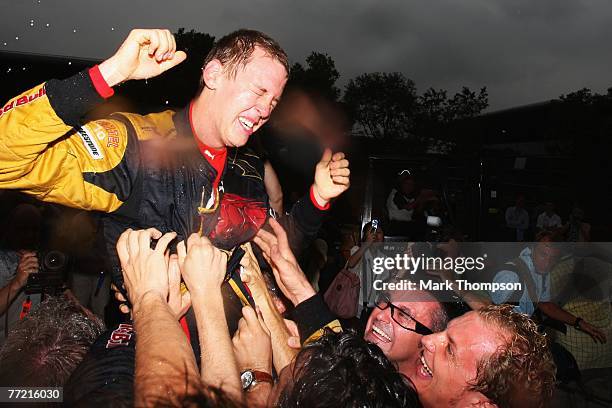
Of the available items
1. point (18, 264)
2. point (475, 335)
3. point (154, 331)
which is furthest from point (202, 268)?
point (18, 264)

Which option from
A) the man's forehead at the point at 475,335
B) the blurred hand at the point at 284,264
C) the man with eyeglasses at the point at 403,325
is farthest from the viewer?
the man with eyeglasses at the point at 403,325

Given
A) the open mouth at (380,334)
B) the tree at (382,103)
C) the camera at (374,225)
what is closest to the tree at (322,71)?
the tree at (382,103)

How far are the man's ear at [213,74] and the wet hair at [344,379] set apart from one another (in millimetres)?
1402

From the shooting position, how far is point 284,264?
2520 mm

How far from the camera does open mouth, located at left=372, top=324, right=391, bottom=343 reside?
349cm

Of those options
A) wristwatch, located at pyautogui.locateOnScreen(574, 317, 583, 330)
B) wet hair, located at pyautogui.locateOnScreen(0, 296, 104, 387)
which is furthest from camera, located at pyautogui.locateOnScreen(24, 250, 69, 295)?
wristwatch, located at pyautogui.locateOnScreen(574, 317, 583, 330)

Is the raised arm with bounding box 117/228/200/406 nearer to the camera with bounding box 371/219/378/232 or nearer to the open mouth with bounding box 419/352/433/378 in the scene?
the open mouth with bounding box 419/352/433/378

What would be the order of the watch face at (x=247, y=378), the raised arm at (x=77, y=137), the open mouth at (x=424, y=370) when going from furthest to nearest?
the open mouth at (x=424, y=370)
the watch face at (x=247, y=378)
the raised arm at (x=77, y=137)

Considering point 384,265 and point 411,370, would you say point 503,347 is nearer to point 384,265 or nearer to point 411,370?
point 411,370

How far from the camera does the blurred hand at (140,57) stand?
178cm

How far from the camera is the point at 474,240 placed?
724 centimetres

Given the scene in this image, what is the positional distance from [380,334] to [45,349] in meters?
2.13

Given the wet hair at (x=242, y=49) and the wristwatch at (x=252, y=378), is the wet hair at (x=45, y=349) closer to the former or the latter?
the wristwatch at (x=252, y=378)

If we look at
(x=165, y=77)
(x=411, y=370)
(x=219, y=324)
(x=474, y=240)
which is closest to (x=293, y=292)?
(x=219, y=324)
